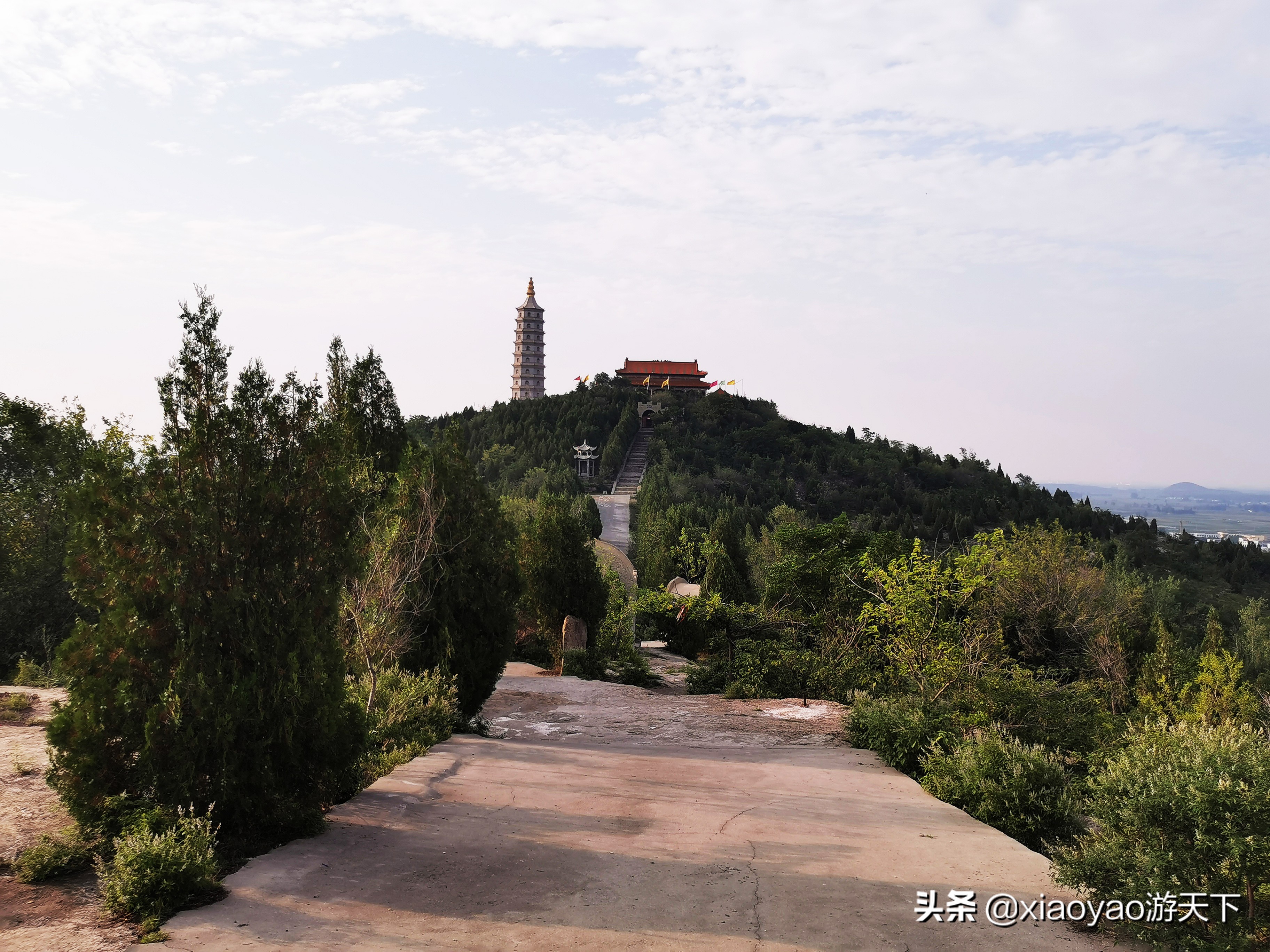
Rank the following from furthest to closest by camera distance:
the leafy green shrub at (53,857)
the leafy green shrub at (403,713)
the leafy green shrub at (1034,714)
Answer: the leafy green shrub at (1034,714) < the leafy green shrub at (403,713) < the leafy green shrub at (53,857)

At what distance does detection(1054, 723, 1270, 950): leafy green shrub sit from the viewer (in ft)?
14.1

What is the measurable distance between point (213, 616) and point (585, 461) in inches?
2642

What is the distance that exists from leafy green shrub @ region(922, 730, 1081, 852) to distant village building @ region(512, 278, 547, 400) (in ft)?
279

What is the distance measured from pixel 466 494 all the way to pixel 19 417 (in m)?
→ 14.2

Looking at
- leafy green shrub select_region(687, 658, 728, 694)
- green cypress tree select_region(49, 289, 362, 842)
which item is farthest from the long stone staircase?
green cypress tree select_region(49, 289, 362, 842)

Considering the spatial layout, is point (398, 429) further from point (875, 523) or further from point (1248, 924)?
point (875, 523)

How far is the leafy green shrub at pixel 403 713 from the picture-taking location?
28.0 feet

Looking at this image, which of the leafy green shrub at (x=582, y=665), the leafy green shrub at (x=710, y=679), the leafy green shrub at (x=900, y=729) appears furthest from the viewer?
the leafy green shrub at (x=582, y=665)

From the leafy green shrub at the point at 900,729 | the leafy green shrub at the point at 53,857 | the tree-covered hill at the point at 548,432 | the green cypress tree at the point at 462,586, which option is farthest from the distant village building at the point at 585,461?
the leafy green shrub at the point at 53,857

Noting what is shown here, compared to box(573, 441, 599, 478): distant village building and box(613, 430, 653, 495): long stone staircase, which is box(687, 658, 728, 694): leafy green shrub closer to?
box(613, 430, 653, 495): long stone staircase

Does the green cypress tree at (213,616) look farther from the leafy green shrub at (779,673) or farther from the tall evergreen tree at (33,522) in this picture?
the tall evergreen tree at (33,522)

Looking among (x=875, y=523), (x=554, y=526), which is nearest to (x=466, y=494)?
(x=554, y=526)

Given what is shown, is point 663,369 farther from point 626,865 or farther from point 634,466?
point 626,865

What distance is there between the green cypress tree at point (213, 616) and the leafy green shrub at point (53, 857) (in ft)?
0.65
